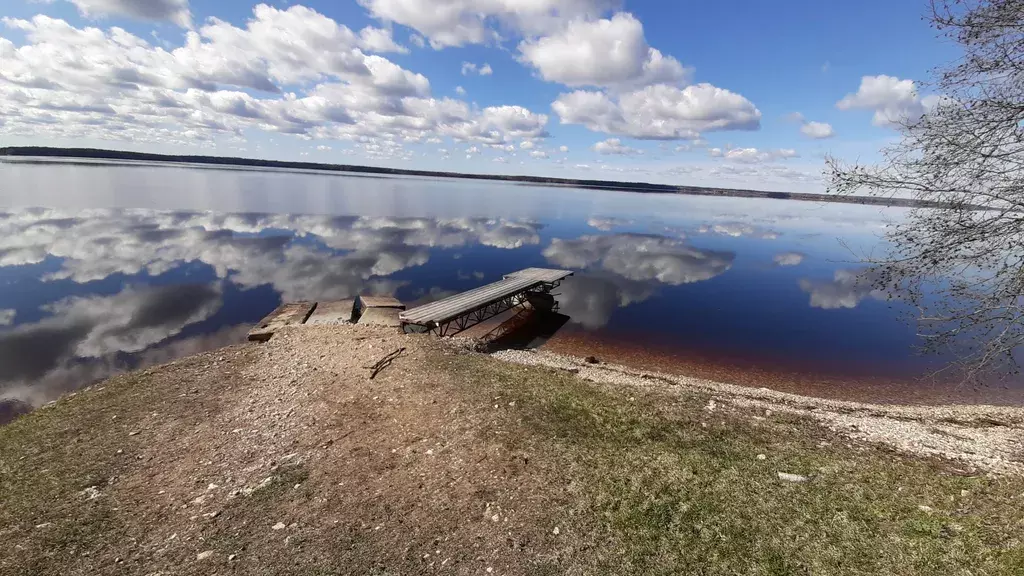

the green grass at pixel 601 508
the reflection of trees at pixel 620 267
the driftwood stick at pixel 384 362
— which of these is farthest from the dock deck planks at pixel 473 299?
the green grass at pixel 601 508

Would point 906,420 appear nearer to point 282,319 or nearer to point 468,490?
point 468,490

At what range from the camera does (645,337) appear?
25.4m

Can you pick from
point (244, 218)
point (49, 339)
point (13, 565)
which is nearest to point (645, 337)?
point (13, 565)

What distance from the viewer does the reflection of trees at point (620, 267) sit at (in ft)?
104

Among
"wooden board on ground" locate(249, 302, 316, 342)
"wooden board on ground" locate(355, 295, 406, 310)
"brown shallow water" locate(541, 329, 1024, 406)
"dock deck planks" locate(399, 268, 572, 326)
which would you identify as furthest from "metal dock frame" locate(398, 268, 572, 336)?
"wooden board on ground" locate(249, 302, 316, 342)

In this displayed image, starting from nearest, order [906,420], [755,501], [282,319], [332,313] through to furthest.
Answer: [755,501]
[906,420]
[282,319]
[332,313]

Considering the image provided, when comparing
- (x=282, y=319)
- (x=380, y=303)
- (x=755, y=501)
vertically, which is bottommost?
(x=282, y=319)

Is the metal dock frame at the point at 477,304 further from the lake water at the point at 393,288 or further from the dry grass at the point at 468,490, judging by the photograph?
the dry grass at the point at 468,490

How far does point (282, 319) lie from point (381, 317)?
4.87 m

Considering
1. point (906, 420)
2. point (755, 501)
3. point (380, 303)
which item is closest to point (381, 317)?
point (380, 303)

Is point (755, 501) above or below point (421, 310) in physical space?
above

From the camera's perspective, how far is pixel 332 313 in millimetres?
22938

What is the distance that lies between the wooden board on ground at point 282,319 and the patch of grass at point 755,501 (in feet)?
45.7

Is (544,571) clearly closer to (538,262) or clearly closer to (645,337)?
(645,337)
